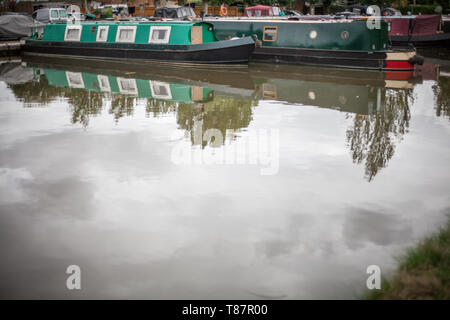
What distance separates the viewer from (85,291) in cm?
405

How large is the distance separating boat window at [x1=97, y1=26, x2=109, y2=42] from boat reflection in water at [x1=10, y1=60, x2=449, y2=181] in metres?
2.04

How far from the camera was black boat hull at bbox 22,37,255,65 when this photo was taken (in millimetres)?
16922

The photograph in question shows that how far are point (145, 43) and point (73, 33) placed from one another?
4004mm

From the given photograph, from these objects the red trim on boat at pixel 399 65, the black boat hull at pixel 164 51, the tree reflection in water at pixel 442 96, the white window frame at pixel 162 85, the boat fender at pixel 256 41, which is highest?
the boat fender at pixel 256 41

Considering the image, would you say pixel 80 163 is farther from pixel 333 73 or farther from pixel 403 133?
pixel 333 73

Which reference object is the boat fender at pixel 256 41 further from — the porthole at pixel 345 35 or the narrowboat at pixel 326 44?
the porthole at pixel 345 35

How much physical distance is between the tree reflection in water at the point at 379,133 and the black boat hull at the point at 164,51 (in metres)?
6.39

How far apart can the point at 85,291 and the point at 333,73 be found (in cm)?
1357

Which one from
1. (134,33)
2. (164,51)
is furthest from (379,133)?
(134,33)

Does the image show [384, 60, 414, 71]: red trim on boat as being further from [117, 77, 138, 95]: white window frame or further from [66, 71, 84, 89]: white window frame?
[66, 71, 84, 89]: white window frame

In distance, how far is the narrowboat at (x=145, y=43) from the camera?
17062 millimetres

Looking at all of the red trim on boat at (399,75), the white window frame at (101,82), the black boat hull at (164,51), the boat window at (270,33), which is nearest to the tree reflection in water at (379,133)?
the red trim on boat at (399,75)

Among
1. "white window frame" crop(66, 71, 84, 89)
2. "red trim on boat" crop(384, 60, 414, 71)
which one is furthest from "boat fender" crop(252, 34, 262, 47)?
"white window frame" crop(66, 71, 84, 89)

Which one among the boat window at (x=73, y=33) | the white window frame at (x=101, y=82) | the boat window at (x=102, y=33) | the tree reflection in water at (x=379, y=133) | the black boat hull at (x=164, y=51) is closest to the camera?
the tree reflection in water at (x=379, y=133)
